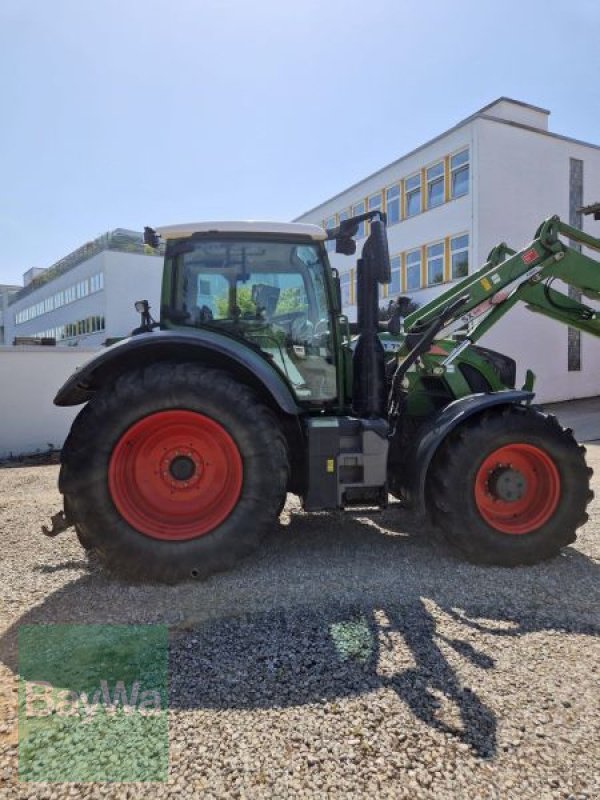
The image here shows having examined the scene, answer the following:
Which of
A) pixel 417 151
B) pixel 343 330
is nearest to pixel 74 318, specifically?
pixel 417 151

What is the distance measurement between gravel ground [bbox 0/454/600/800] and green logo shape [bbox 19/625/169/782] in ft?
0.19

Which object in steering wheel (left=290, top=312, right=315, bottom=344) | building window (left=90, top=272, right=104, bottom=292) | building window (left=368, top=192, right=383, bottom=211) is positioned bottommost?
steering wheel (left=290, top=312, right=315, bottom=344)

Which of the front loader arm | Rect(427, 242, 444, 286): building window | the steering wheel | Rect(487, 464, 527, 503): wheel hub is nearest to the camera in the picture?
Rect(487, 464, 527, 503): wheel hub

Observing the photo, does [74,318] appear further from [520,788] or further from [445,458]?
[520,788]

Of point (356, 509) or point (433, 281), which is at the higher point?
point (433, 281)

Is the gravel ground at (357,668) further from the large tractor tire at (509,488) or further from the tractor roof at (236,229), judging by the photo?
the tractor roof at (236,229)

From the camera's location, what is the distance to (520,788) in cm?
197

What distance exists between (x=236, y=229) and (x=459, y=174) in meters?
15.6

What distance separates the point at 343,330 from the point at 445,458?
129 cm

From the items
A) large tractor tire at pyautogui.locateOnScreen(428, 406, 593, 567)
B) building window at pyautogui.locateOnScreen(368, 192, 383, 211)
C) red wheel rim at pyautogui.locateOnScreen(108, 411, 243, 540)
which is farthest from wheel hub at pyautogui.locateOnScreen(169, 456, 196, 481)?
building window at pyautogui.locateOnScreen(368, 192, 383, 211)

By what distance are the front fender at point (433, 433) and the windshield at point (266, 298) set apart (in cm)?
82

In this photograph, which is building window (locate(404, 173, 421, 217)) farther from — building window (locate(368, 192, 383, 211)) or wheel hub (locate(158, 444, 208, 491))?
wheel hub (locate(158, 444, 208, 491))

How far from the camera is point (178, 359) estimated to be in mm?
4098

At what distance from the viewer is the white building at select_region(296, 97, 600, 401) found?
17.1m
